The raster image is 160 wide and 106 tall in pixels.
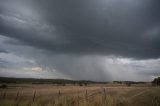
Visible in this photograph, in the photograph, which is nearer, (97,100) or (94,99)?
(97,100)

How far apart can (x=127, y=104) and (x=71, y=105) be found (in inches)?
189

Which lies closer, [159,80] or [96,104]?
[96,104]

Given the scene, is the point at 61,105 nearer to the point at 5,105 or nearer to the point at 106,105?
the point at 106,105

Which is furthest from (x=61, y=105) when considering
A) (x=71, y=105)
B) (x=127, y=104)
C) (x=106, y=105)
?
(x=127, y=104)

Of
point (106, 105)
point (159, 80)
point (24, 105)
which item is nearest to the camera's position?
point (106, 105)

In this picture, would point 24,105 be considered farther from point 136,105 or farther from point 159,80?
point 159,80

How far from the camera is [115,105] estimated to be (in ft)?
45.8

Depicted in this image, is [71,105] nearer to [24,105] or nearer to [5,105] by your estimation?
[24,105]

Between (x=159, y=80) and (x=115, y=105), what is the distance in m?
104

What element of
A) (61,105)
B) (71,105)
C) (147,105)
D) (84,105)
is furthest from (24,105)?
(147,105)

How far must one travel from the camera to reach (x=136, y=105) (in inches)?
580

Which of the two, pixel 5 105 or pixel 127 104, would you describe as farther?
pixel 5 105

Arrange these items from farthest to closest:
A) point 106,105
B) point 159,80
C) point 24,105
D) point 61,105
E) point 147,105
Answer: point 159,80
point 24,105
point 61,105
point 147,105
point 106,105

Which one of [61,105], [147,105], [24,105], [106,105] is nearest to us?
[106,105]
